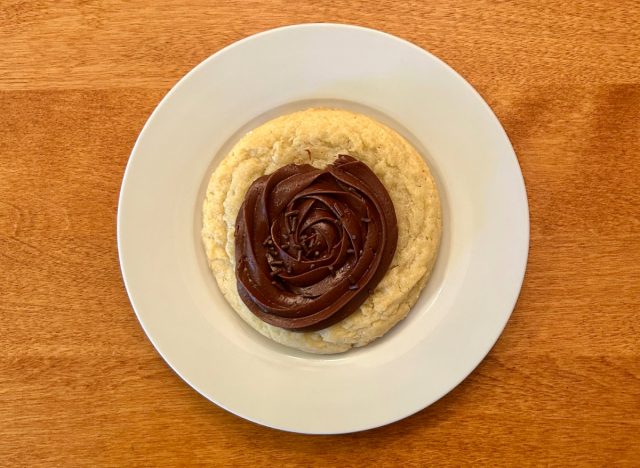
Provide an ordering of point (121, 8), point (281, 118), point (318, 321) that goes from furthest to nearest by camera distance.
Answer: point (121, 8) < point (281, 118) < point (318, 321)

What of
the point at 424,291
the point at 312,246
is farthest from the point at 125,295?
the point at 424,291

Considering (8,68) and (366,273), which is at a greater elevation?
(366,273)

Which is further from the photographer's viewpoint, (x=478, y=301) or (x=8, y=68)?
(x=8, y=68)

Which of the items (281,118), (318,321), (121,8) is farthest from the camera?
(121,8)

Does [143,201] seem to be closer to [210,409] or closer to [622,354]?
[210,409]

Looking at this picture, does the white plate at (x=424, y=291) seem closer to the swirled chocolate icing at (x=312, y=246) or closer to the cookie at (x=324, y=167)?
the cookie at (x=324, y=167)

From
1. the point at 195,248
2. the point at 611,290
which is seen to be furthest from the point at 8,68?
the point at 611,290

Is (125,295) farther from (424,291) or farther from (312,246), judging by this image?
(424,291)

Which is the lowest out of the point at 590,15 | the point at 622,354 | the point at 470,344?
the point at 470,344
